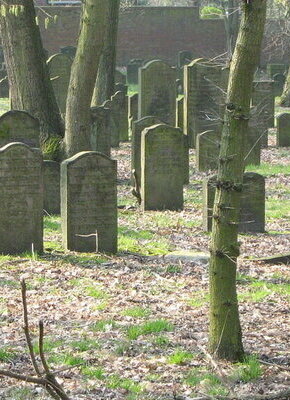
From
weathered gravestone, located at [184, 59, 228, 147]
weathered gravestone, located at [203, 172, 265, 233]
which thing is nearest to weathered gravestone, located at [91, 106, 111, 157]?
weathered gravestone, located at [184, 59, 228, 147]

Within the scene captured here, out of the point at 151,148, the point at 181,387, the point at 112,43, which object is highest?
the point at 112,43

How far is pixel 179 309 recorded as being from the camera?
9.41 meters

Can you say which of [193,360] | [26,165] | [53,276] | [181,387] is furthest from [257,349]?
[26,165]

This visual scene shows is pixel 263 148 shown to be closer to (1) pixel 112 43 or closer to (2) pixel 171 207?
(1) pixel 112 43

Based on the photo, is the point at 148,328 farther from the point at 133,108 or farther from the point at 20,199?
the point at 133,108

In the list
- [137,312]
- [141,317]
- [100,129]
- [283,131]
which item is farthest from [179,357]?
[283,131]

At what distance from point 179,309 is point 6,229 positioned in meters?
2.93

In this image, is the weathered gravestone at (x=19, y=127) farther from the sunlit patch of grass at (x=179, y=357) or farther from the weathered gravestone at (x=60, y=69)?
the weathered gravestone at (x=60, y=69)

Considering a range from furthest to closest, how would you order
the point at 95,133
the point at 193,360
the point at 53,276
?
the point at 95,133
the point at 53,276
the point at 193,360

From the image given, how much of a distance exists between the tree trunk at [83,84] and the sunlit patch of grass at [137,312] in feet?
21.4

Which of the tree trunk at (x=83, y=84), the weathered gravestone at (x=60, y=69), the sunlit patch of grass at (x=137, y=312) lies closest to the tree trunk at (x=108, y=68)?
the weathered gravestone at (x=60, y=69)

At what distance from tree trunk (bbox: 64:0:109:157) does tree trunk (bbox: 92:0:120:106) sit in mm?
7244

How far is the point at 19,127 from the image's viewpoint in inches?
603

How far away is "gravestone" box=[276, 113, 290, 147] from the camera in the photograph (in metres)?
22.2
